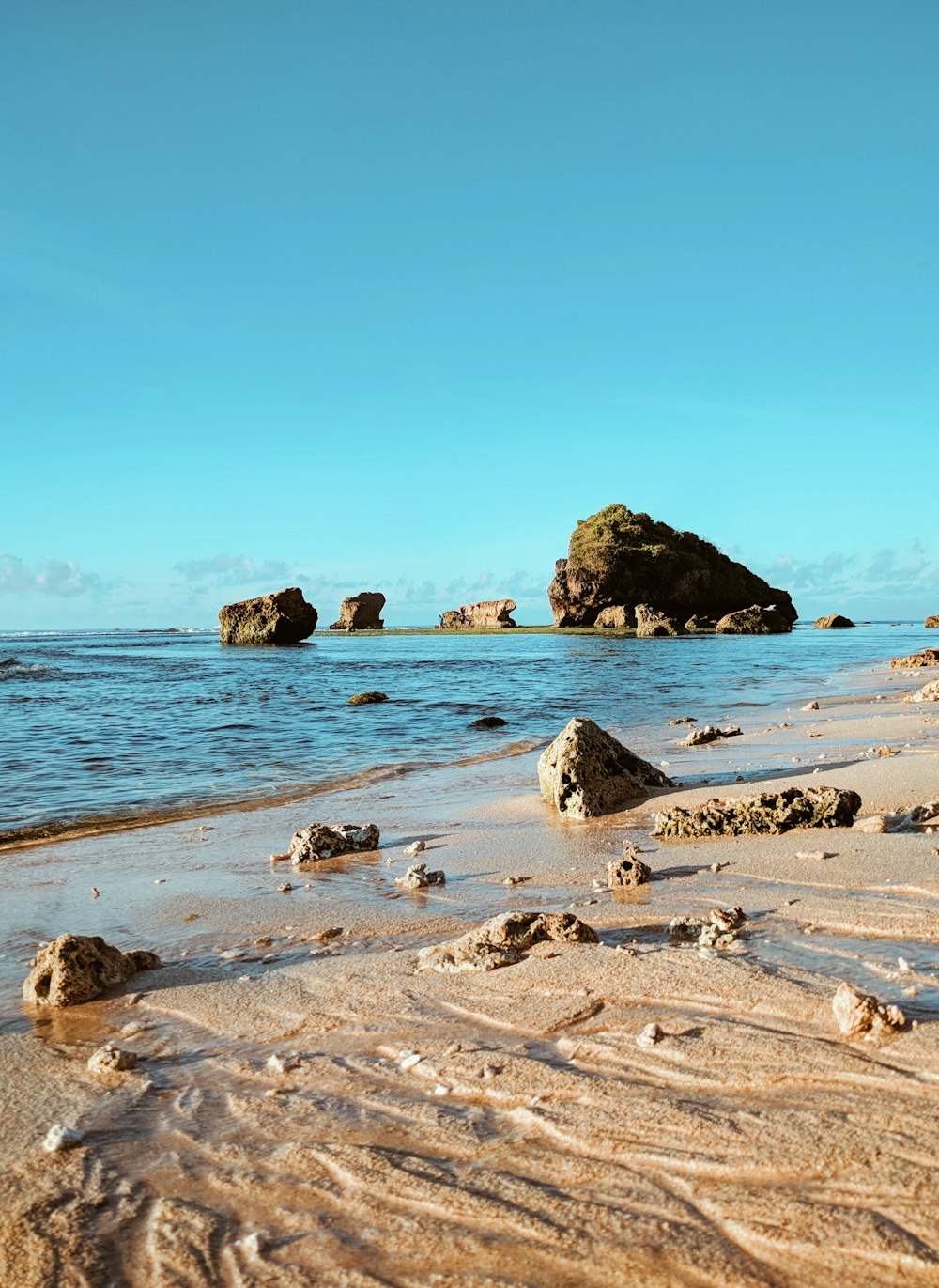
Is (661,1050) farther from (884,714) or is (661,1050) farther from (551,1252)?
(884,714)

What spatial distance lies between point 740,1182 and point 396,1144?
1010 millimetres

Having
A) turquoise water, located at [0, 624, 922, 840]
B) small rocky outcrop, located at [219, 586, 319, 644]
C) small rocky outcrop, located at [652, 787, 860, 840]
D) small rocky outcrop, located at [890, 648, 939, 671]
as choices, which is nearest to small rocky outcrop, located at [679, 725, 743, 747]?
turquoise water, located at [0, 624, 922, 840]

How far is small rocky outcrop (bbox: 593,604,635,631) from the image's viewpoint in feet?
282

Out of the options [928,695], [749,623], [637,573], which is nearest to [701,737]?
[928,695]

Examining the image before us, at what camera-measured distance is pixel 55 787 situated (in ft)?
35.2

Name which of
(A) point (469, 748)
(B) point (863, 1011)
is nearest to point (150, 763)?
(A) point (469, 748)

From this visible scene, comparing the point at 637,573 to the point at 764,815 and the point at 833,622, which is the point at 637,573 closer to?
the point at 833,622

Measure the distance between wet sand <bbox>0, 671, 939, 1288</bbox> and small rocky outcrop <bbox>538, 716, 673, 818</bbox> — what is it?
2.44m

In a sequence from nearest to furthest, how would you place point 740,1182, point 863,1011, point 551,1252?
point 551,1252, point 740,1182, point 863,1011

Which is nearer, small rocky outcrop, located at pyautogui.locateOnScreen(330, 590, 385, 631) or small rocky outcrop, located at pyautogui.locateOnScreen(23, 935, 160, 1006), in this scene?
small rocky outcrop, located at pyautogui.locateOnScreen(23, 935, 160, 1006)

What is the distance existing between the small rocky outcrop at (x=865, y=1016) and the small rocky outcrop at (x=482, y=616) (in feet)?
345

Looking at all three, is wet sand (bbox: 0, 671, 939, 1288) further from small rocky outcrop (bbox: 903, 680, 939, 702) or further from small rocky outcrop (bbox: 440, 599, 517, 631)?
small rocky outcrop (bbox: 440, 599, 517, 631)

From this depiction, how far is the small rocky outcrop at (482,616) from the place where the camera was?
112 m

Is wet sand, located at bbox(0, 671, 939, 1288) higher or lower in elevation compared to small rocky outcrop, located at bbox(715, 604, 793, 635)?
lower
